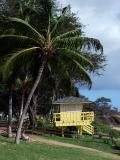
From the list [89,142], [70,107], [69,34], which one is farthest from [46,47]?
[70,107]

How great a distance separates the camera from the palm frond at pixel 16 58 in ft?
105

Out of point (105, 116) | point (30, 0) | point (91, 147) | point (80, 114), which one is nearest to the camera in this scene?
point (30, 0)

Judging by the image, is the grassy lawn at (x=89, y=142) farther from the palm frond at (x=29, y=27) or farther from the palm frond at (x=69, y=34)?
the palm frond at (x=29, y=27)

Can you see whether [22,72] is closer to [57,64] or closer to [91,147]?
[57,64]

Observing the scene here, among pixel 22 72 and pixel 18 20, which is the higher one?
pixel 18 20

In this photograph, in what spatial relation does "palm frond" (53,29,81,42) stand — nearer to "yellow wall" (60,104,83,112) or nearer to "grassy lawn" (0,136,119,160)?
"grassy lawn" (0,136,119,160)

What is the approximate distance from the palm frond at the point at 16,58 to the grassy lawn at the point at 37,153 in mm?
4259

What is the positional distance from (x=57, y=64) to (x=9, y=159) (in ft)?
29.2

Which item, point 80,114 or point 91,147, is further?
point 80,114

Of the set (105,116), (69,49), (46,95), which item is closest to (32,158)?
(69,49)

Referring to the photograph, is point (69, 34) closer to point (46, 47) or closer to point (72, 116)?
point (46, 47)

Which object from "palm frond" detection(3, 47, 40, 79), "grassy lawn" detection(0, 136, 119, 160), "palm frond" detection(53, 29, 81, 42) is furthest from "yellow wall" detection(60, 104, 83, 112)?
"palm frond" detection(3, 47, 40, 79)

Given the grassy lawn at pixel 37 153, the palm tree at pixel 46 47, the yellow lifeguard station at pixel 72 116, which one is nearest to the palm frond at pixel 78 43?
the palm tree at pixel 46 47

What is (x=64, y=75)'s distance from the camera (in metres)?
35.5
